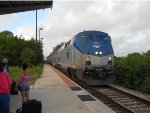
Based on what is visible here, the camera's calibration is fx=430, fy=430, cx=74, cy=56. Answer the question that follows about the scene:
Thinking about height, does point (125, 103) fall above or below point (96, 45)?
below

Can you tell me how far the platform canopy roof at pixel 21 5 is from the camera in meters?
17.4

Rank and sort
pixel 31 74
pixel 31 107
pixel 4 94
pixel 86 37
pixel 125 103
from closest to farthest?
pixel 4 94 → pixel 31 107 → pixel 125 103 → pixel 86 37 → pixel 31 74

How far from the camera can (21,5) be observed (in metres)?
17.9

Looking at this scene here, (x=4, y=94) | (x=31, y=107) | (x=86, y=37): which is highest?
(x=86, y=37)

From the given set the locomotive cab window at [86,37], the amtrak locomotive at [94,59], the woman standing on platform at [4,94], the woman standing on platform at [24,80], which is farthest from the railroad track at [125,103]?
the woman standing on platform at [4,94]

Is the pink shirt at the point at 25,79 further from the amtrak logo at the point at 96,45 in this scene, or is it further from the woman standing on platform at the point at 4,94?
the amtrak logo at the point at 96,45

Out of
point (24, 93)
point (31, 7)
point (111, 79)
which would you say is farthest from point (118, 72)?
point (24, 93)

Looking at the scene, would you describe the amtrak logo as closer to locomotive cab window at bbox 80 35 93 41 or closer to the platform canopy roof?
locomotive cab window at bbox 80 35 93 41

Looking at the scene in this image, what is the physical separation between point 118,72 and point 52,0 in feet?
49.3

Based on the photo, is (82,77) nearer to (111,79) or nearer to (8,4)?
(111,79)

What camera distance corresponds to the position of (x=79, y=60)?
27203 millimetres

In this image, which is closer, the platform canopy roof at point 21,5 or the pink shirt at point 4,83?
the pink shirt at point 4,83

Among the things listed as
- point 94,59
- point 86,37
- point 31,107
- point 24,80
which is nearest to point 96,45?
point 86,37

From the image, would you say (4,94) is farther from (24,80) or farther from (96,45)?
(96,45)
